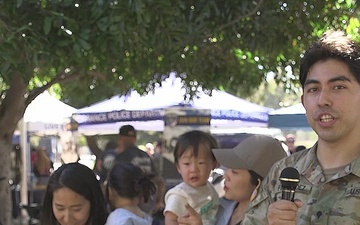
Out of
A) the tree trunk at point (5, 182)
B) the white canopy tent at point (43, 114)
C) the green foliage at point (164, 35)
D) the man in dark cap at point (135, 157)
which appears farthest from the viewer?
the white canopy tent at point (43, 114)

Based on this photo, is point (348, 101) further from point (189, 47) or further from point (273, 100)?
point (273, 100)

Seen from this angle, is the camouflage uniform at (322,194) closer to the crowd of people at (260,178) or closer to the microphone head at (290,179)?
the crowd of people at (260,178)

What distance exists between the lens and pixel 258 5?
16.9 feet

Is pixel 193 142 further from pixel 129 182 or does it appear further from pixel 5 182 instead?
pixel 5 182

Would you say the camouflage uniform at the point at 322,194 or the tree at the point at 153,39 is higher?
the tree at the point at 153,39

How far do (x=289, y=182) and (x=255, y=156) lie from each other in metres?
1.48

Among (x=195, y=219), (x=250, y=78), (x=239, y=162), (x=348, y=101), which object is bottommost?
(x=195, y=219)

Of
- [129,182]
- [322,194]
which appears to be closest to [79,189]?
[129,182]

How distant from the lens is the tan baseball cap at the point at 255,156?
363cm

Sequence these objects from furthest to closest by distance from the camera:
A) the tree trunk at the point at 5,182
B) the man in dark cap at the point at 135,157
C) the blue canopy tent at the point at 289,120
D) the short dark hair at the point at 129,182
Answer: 1. the blue canopy tent at the point at 289,120
2. the man in dark cap at the point at 135,157
3. the tree trunk at the point at 5,182
4. the short dark hair at the point at 129,182

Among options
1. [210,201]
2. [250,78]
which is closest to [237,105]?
[250,78]

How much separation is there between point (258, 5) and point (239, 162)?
1.88 metres

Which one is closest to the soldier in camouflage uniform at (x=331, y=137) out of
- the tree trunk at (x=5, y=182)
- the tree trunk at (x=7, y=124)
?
the tree trunk at (x=7, y=124)

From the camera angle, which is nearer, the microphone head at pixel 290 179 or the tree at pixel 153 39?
the microphone head at pixel 290 179
